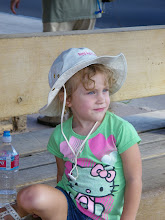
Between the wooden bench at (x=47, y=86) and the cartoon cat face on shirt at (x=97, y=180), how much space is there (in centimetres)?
36

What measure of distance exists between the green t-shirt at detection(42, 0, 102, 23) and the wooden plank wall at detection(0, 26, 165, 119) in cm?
98

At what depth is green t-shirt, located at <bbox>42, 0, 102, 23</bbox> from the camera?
13.7 feet

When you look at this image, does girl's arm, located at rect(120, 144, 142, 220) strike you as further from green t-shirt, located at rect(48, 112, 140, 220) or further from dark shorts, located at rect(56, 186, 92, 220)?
dark shorts, located at rect(56, 186, 92, 220)

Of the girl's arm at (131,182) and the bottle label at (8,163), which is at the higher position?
the girl's arm at (131,182)

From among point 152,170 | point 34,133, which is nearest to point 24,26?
point 34,133

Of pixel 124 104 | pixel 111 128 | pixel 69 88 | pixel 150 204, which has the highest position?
pixel 69 88

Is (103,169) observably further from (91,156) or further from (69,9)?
(69,9)

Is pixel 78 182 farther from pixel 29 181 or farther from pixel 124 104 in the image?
pixel 124 104

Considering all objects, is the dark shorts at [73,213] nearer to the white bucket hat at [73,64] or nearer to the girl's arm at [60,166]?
the girl's arm at [60,166]

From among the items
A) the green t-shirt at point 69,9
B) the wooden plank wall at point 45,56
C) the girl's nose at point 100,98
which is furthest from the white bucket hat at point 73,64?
the green t-shirt at point 69,9

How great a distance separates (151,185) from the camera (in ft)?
8.43

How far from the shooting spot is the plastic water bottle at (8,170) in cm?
257

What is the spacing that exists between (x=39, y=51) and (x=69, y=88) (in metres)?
0.88

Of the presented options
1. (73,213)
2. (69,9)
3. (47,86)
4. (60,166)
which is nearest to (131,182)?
(73,213)
